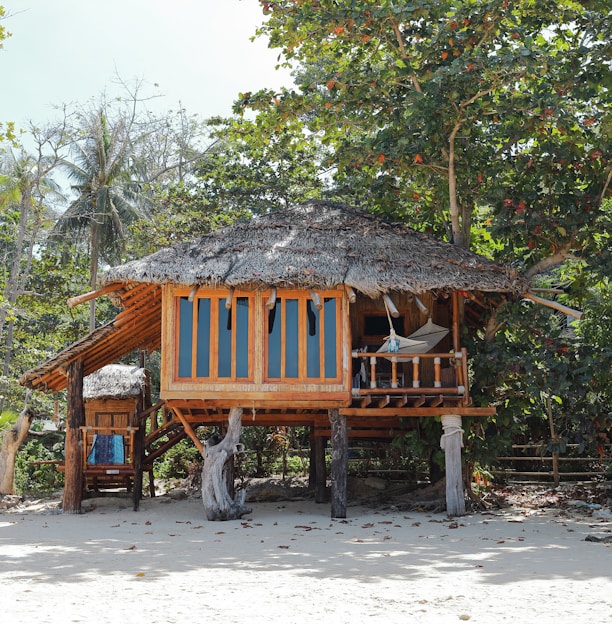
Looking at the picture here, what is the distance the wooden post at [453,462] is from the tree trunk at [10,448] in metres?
7.69

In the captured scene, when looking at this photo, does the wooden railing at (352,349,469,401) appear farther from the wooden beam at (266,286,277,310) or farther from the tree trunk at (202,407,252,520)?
the tree trunk at (202,407,252,520)

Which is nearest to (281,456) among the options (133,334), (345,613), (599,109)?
(133,334)

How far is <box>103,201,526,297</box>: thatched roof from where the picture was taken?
40.7ft

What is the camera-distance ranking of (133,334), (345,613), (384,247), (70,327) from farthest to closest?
(70,327), (133,334), (384,247), (345,613)

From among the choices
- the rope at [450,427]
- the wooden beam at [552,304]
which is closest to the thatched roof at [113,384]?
the rope at [450,427]

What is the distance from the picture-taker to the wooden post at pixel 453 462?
1275 centimetres

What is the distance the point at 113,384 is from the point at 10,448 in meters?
2.47

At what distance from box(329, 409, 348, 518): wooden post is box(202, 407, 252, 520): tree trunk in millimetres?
1416

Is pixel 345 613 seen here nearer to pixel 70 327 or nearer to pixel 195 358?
pixel 195 358

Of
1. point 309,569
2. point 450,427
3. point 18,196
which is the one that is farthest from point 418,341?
point 18,196

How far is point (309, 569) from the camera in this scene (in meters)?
7.96

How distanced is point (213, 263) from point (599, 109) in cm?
780

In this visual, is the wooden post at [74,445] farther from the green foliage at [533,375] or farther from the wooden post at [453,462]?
the green foliage at [533,375]

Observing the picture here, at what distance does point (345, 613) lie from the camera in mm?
6016
